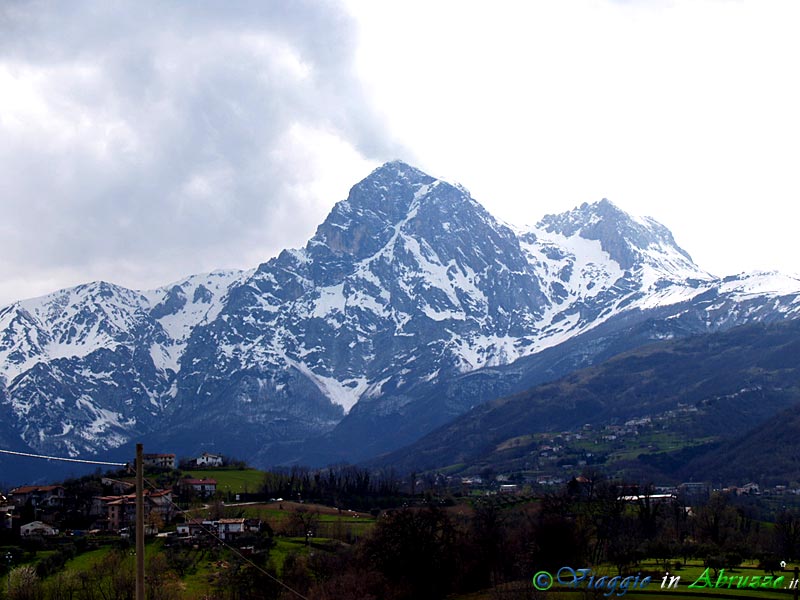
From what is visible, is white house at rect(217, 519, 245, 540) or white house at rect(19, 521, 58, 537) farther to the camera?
white house at rect(19, 521, 58, 537)

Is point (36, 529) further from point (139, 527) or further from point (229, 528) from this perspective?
point (139, 527)

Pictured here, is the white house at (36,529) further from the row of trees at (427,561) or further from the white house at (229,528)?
the row of trees at (427,561)

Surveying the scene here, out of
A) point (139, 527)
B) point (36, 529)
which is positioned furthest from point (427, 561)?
point (139, 527)

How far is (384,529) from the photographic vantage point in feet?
362

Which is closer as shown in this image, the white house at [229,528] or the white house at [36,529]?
the white house at [229,528]

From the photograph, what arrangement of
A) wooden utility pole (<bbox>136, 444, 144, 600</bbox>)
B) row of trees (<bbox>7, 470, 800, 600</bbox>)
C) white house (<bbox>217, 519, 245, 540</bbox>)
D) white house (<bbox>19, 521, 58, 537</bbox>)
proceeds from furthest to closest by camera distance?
white house (<bbox>19, 521, 58, 537</bbox>)
white house (<bbox>217, 519, 245, 540</bbox>)
row of trees (<bbox>7, 470, 800, 600</bbox>)
wooden utility pole (<bbox>136, 444, 144, 600</bbox>)

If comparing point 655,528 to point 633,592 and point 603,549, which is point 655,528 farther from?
point 633,592

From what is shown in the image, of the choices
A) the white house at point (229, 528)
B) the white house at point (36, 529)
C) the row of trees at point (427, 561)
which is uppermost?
the white house at point (36, 529)

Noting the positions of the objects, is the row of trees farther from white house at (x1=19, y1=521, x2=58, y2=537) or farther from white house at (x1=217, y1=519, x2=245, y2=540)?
white house at (x1=19, y1=521, x2=58, y2=537)

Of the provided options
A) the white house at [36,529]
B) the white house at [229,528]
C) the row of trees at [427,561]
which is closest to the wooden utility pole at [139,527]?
the row of trees at [427,561]

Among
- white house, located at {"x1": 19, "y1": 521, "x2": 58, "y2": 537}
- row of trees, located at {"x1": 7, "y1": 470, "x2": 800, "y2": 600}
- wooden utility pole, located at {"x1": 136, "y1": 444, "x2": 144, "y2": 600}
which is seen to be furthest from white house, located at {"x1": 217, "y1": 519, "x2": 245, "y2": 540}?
wooden utility pole, located at {"x1": 136, "y1": 444, "x2": 144, "y2": 600}

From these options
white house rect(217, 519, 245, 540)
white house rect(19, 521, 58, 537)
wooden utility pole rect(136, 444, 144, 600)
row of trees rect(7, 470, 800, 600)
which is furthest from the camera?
white house rect(19, 521, 58, 537)

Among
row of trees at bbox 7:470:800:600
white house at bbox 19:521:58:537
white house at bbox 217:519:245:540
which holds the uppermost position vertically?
white house at bbox 19:521:58:537

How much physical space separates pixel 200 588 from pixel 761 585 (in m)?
51.4
